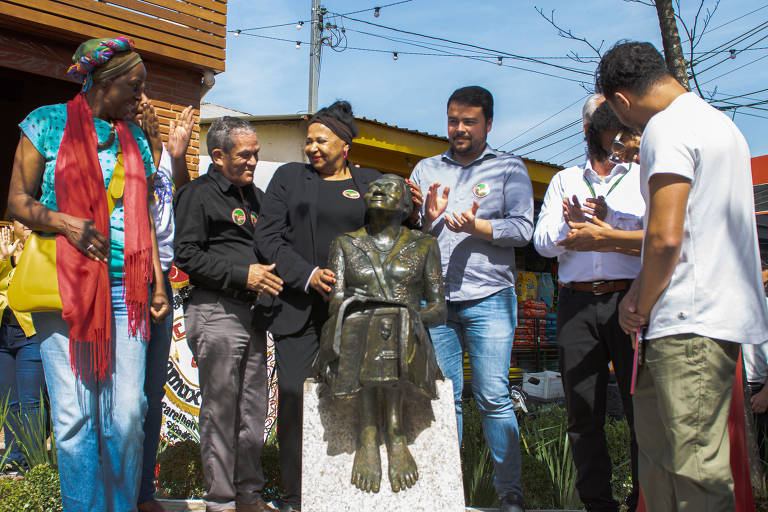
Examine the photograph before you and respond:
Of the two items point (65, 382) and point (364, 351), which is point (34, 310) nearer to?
point (65, 382)

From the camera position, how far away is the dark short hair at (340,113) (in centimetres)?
347

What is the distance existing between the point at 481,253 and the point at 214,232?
1472 millimetres

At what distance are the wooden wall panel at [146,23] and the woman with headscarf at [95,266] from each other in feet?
15.6

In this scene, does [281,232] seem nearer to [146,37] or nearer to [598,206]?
[598,206]

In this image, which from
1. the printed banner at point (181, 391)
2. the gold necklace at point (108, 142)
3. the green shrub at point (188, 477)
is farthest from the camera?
the printed banner at point (181, 391)

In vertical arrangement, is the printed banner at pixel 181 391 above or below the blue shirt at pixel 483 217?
below

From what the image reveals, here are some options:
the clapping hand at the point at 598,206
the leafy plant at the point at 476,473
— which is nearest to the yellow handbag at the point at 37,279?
the clapping hand at the point at 598,206

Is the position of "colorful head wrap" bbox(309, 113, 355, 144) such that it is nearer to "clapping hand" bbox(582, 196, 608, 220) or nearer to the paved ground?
"clapping hand" bbox(582, 196, 608, 220)

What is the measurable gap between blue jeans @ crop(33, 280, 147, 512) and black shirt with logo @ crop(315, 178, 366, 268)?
104cm

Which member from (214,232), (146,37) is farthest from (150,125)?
(146,37)

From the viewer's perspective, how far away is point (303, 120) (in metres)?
8.43

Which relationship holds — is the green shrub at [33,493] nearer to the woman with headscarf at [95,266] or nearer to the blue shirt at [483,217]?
the woman with headscarf at [95,266]

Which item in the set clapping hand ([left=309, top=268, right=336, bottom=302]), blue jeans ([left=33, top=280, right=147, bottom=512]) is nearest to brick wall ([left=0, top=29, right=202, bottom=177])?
clapping hand ([left=309, top=268, right=336, bottom=302])

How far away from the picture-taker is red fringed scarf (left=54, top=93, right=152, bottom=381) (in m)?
2.49
